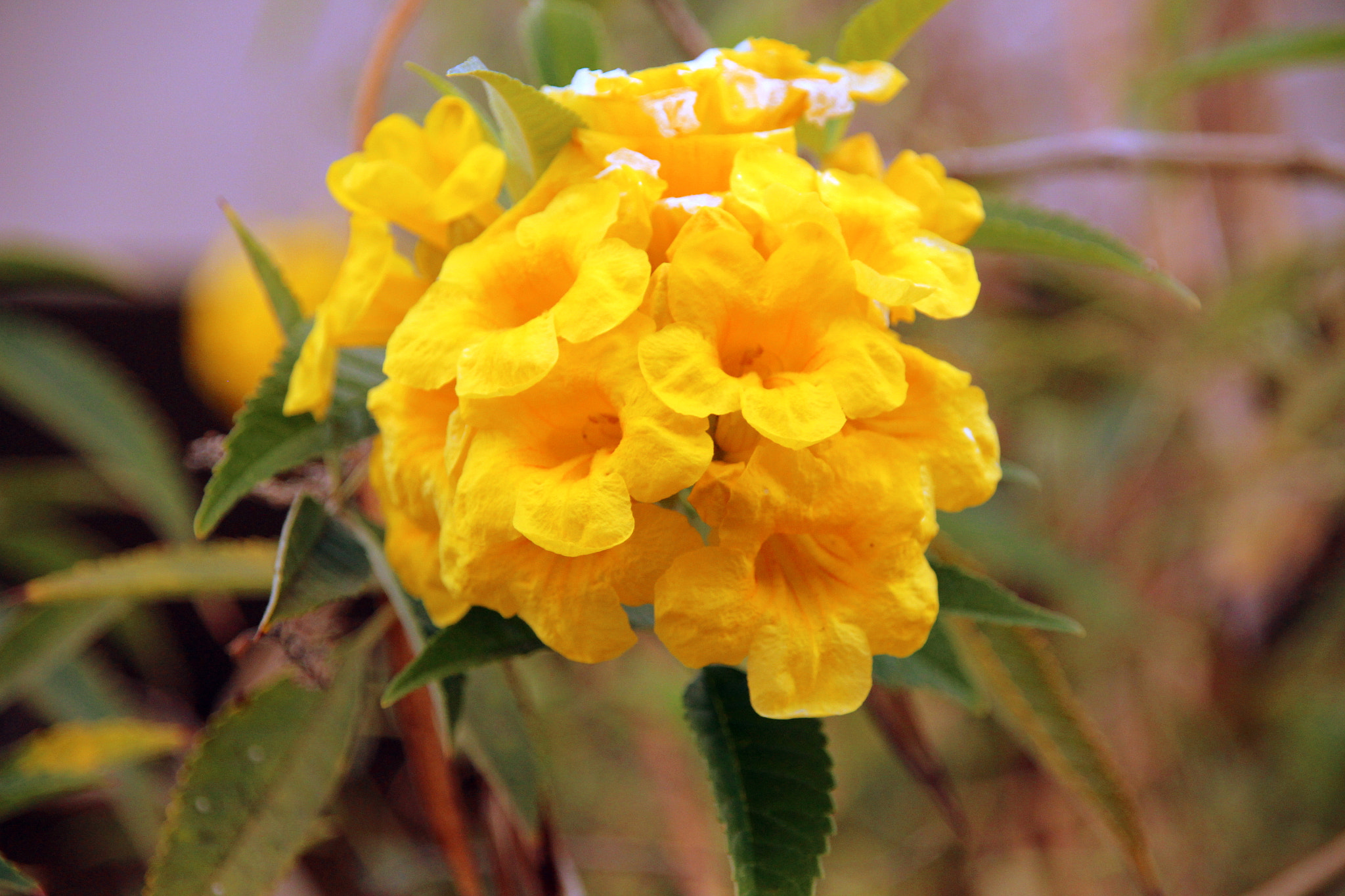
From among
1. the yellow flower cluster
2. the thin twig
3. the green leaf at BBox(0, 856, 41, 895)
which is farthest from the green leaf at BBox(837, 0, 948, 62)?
the green leaf at BBox(0, 856, 41, 895)

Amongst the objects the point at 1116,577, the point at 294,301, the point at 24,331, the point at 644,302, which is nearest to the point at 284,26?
the point at 24,331

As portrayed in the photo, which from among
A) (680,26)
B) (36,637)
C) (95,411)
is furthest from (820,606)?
(95,411)

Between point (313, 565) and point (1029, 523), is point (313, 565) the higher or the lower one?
the higher one

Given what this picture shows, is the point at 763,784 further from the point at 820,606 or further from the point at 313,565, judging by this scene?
the point at 313,565

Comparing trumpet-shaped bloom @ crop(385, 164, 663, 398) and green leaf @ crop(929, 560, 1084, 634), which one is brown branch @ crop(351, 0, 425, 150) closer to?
trumpet-shaped bloom @ crop(385, 164, 663, 398)

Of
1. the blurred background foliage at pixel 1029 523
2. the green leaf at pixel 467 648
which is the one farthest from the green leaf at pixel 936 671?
the blurred background foliage at pixel 1029 523

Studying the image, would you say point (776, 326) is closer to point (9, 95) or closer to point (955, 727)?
point (955, 727)
